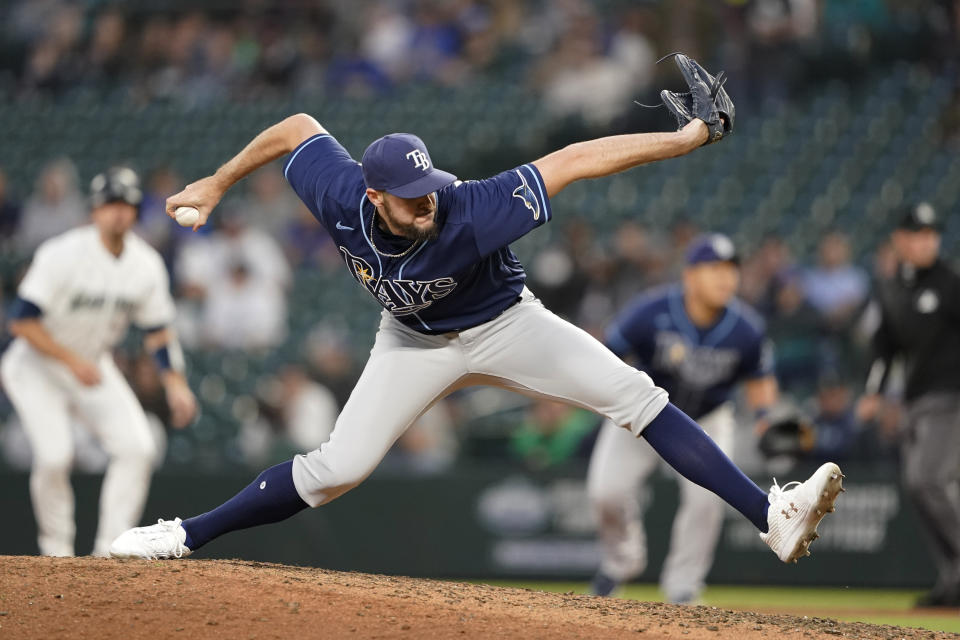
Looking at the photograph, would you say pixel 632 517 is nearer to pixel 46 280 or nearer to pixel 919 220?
pixel 919 220

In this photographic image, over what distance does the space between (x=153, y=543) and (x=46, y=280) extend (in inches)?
123

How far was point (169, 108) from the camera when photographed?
16.2 m

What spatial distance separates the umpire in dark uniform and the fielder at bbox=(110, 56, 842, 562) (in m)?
3.82

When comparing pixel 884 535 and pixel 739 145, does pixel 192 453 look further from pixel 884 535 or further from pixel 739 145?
pixel 739 145

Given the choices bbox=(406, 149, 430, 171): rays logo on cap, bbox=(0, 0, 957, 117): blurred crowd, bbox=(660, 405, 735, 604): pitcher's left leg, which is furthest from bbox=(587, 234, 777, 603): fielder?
bbox=(0, 0, 957, 117): blurred crowd

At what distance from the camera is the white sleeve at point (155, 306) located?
26.9 ft

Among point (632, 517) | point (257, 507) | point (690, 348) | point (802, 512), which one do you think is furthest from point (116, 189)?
point (802, 512)

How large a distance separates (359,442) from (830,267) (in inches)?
303

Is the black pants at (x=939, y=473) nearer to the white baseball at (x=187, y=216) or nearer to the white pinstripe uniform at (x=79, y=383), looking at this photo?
the white pinstripe uniform at (x=79, y=383)

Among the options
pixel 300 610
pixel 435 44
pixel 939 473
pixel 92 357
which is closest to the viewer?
pixel 300 610

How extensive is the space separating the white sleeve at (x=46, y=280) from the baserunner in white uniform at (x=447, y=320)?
3.04 metres

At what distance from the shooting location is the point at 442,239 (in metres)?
4.74

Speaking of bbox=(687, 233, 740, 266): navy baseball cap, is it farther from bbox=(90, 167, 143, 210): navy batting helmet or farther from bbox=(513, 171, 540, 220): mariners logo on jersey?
bbox=(90, 167, 143, 210): navy batting helmet

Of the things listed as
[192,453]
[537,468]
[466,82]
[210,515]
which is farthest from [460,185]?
[466,82]
